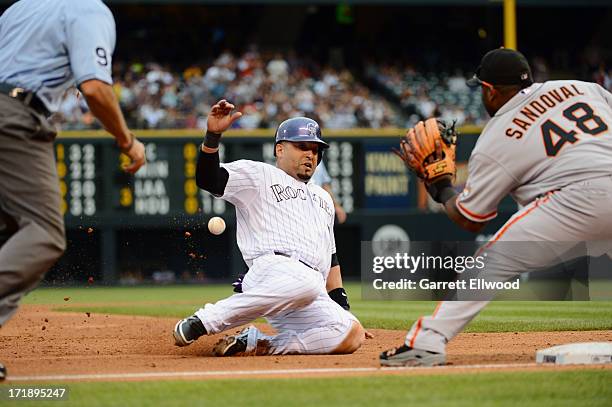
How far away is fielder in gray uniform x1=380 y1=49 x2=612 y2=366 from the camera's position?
5.38m

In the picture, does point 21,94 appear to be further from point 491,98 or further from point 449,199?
point 491,98

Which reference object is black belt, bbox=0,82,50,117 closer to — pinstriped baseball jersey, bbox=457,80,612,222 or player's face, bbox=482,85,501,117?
pinstriped baseball jersey, bbox=457,80,612,222

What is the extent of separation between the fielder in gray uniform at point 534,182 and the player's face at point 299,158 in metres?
1.66

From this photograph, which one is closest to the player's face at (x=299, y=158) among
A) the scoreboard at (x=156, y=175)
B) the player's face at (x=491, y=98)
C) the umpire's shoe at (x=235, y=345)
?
the umpire's shoe at (x=235, y=345)

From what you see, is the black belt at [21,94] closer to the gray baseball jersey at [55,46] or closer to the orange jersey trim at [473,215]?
the gray baseball jersey at [55,46]

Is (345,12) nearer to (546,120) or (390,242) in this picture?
(390,242)

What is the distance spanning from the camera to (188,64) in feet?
77.4

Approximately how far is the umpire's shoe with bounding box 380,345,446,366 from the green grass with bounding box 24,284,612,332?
353cm

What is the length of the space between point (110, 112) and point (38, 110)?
1.24ft

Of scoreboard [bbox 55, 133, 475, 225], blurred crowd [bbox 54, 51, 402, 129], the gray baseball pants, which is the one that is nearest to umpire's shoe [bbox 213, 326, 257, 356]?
the gray baseball pants

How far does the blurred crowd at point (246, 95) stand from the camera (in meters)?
19.9

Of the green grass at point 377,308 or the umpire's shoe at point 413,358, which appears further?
the green grass at point 377,308

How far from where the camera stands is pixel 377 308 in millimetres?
12633

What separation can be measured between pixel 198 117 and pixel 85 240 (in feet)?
10.4
